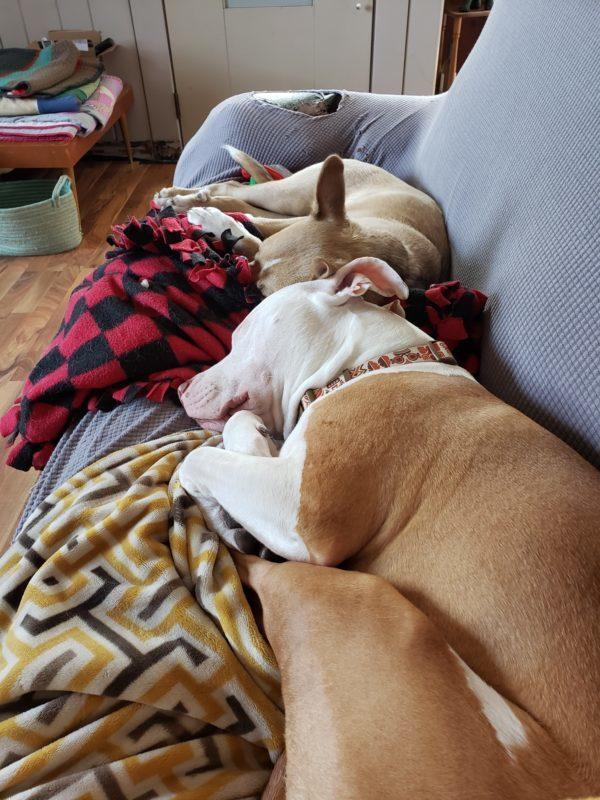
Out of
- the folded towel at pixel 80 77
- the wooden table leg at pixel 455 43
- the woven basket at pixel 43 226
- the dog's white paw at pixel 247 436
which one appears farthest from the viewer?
the wooden table leg at pixel 455 43

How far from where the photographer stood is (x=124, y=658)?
2.53ft

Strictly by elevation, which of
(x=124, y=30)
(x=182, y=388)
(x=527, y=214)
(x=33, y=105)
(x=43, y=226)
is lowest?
(x=43, y=226)

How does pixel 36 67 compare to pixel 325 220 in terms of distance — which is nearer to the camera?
pixel 325 220

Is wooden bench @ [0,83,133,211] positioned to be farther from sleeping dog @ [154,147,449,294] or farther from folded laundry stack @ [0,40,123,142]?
sleeping dog @ [154,147,449,294]

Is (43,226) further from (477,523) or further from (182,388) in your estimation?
(477,523)

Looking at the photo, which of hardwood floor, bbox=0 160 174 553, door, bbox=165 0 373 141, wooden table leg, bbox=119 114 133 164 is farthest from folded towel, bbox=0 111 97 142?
door, bbox=165 0 373 141

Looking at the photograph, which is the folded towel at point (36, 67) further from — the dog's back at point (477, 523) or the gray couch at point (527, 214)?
the dog's back at point (477, 523)

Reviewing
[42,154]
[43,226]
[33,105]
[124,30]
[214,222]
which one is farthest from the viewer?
[124,30]

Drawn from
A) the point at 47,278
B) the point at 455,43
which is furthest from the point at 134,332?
the point at 455,43

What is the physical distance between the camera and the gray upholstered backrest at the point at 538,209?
0.98 meters

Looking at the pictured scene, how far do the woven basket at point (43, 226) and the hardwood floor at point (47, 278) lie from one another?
0.05 meters

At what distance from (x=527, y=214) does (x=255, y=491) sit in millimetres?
752

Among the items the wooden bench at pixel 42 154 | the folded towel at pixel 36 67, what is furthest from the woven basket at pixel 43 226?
the folded towel at pixel 36 67

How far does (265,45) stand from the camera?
4.15 metres
